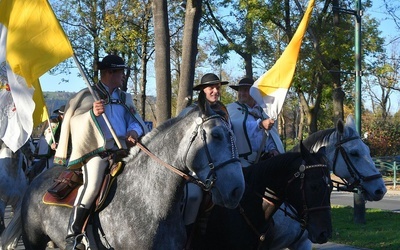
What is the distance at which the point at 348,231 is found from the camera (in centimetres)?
1398

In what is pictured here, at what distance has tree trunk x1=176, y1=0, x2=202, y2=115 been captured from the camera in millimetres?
12586

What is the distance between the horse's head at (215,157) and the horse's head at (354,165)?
370 centimetres

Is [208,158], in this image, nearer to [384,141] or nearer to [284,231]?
[284,231]

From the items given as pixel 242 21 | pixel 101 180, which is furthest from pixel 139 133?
pixel 242 21

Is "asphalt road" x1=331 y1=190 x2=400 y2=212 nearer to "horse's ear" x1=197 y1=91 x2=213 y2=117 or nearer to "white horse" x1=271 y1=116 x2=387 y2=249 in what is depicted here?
"white horse" x1=271 y1=116 x2=387 y2=249

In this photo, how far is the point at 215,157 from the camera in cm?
560

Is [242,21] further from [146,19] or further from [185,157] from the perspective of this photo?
[185,157]

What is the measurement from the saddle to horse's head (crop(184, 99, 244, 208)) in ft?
3.09

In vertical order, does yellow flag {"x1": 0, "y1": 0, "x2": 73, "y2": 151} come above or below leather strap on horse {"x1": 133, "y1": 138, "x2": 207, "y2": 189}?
above

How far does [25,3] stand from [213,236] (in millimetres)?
3256

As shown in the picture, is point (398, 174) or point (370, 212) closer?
point (370, 212)

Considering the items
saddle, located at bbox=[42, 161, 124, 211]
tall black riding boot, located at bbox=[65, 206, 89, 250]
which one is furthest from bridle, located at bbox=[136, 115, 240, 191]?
tall black riding boot, located at bbox=[65, 206, 89, 250]

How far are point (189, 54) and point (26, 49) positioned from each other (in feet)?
20.0

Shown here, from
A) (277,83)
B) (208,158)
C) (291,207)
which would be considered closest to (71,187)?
(208,158)
